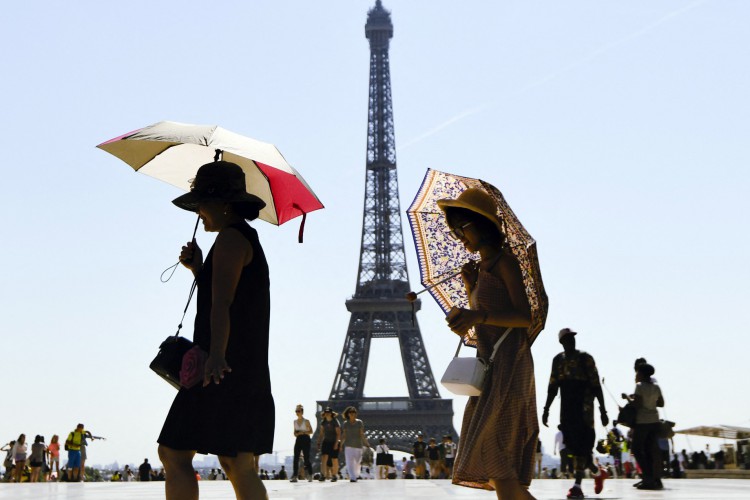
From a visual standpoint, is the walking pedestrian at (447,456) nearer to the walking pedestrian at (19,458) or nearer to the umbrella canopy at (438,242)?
the walking pedestrian at (19,458)

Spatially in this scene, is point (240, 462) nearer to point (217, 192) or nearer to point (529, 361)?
point (217, 192)

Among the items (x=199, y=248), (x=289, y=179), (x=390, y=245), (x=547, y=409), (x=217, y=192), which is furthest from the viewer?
(x=390, y=245)

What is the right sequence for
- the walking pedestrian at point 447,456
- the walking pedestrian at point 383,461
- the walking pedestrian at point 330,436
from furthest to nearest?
the walking pedestrian at point 447,456
the walking pedestrian at point 383,461
the walking pedestrian at point 330,436

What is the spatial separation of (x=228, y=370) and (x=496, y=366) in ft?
4.13

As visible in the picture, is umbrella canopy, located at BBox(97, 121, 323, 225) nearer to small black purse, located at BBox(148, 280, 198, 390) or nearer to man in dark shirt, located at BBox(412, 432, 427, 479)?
small black purse, located at BBox(148, 280, 198, 390)

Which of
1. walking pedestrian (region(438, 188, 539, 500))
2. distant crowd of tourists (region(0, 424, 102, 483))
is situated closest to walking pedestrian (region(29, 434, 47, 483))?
distant crowd of tourists (region(0, 424, 102, 483))

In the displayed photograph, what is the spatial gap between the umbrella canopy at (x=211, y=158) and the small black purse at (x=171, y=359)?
1.00 m

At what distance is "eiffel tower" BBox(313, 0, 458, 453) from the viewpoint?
57156 mm

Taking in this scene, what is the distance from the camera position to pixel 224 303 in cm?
386

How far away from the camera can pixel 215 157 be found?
4.76m

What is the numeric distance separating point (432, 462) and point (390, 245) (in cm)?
3896

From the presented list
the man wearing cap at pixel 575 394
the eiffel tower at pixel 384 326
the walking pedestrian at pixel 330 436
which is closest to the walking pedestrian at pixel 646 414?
the man wearing cap at pixel 575 394

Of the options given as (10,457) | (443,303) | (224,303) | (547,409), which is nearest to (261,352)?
(224,303)

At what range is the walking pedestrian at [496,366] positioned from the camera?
439 cm
